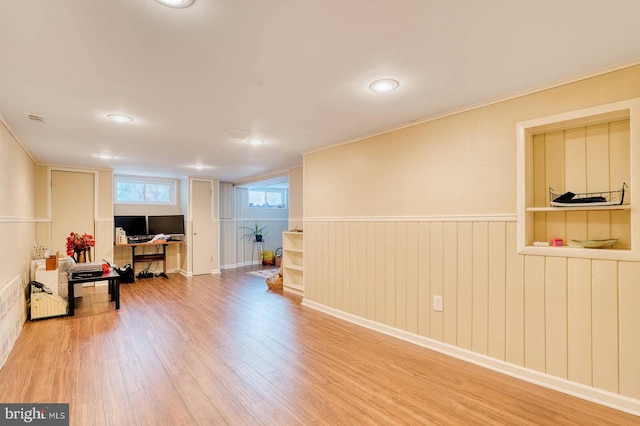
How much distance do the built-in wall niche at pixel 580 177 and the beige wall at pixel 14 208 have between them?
182 inches

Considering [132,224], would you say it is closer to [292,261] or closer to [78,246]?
[78,246]

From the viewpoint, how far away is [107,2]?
1351 millimetres

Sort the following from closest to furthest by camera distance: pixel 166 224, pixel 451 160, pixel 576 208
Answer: pixel 576 208 < pixel 451 160 < pixel 166 224

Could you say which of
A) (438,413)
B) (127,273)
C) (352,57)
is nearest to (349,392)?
(438,413)

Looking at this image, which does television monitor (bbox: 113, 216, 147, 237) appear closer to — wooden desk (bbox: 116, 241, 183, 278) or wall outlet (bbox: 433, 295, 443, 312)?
wooden desk (bbox: 116, 241, 183, 278)

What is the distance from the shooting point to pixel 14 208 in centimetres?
354

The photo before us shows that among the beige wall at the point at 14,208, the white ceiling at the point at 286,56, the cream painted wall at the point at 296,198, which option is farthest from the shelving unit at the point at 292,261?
the beige wall at the point at 14,208

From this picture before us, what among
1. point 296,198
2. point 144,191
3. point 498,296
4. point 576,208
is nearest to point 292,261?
point 296,198

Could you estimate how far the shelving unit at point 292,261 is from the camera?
534 centimetres

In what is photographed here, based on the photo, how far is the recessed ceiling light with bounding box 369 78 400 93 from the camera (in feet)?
7.20

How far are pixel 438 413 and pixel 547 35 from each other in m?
2.27

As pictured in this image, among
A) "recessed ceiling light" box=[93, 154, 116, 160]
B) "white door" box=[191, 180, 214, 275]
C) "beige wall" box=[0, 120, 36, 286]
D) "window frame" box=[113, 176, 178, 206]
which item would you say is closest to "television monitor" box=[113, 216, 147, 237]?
"window frame" box=[113, 176, 178, 206]

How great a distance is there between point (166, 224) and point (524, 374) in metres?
6.80

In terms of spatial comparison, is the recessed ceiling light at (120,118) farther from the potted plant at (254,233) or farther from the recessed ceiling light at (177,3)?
the potted plant at (254,233)
